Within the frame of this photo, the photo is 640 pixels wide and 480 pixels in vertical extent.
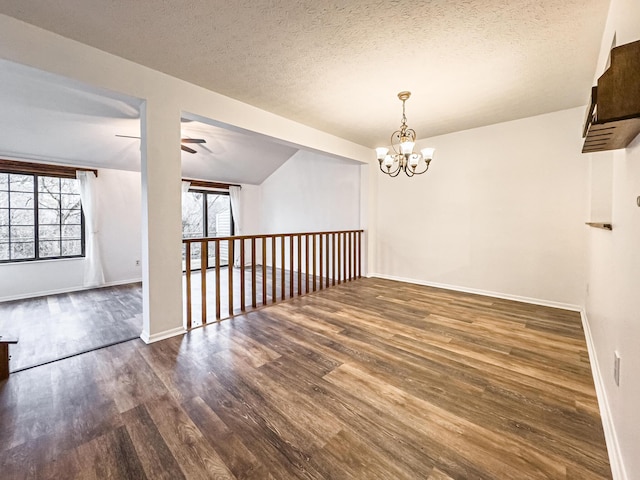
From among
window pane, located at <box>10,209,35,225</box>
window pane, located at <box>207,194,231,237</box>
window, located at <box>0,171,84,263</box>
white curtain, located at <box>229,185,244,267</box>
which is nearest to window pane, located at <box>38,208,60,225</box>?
window, located at <box>0,171,84,263</box>

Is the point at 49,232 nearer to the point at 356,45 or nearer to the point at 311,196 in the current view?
the point at 311,196

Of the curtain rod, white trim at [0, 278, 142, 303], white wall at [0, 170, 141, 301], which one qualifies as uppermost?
the curtain rod

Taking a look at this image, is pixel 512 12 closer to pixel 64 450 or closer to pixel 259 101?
pixel 259 101

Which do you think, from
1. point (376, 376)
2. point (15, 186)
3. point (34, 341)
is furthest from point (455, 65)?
point (15, 186)

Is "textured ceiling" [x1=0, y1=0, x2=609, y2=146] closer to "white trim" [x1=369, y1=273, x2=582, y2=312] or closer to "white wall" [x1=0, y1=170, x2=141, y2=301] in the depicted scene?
"white trim" [x1=369, y1=273, x2=582, y2=312]

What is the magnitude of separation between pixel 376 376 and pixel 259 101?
3.17m

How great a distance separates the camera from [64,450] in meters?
1.39

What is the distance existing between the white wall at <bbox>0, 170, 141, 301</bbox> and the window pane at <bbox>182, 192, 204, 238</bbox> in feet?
3.58

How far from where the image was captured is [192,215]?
672cm

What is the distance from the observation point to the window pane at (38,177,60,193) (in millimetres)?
4639

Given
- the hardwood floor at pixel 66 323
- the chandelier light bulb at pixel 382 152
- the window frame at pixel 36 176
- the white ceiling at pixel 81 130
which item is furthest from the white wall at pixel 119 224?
the chandelier light bulb at pixel 382 152

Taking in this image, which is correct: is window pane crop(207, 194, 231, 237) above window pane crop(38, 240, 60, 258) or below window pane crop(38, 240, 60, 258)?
above

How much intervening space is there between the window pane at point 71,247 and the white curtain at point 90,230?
16 cm

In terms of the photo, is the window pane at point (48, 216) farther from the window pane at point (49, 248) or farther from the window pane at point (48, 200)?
the window pane at point (49, 248)
